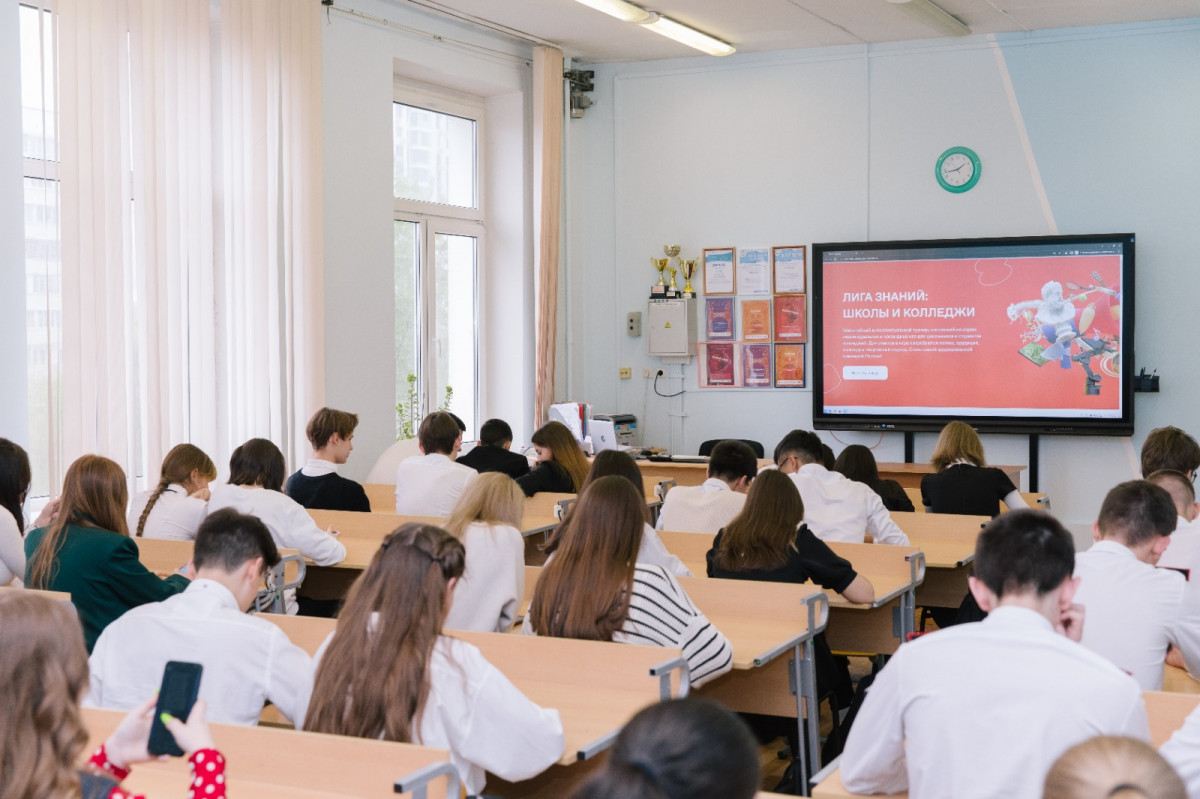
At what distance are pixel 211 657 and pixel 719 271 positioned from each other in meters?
7.45

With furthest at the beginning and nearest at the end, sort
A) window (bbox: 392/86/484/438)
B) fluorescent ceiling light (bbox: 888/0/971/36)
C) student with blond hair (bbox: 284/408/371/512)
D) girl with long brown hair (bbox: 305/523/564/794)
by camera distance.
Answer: window (bbox: 392/86/484/438)
fluorescent ceiling light (bbox: 888/0/971/36)
student with blond hair (bbox: 284/408/371/512)
girl with long brown hair (bbox: 305/523/564/794)

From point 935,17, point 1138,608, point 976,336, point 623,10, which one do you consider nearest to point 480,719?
point 1138,608

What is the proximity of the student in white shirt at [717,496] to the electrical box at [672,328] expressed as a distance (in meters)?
4.35

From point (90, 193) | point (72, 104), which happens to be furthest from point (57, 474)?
point (72, 104)

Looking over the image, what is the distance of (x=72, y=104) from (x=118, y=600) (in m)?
3.06

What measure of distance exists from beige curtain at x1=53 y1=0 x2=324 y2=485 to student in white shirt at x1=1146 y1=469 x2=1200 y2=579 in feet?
15.5

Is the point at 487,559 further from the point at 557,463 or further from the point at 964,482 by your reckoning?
the point at 964,482

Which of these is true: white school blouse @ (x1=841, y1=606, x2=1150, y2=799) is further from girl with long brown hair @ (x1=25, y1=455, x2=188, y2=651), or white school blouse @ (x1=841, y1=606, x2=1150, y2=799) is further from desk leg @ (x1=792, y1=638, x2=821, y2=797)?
girl with long brown hair @ (x1=25, y1=455, x2=188, y2=651)

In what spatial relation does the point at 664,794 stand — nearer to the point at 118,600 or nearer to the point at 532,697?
the point at 532,697

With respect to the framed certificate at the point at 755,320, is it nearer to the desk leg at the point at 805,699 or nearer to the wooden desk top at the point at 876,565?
the wooden desk top at the point at 876,565

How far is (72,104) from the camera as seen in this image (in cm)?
577

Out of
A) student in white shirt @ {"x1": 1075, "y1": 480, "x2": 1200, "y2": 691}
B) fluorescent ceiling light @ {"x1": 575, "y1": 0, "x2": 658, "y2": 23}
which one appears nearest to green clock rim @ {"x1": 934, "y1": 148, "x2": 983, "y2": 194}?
fluorescent ceiling light @ {"x1": 575, "y1": 0, "x2": 658, "y2": 23}

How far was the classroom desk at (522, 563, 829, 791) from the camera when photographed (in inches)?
149

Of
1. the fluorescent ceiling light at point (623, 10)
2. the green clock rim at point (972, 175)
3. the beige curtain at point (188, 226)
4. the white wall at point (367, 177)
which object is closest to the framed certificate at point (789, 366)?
the green clock rim at point (972, 175)
